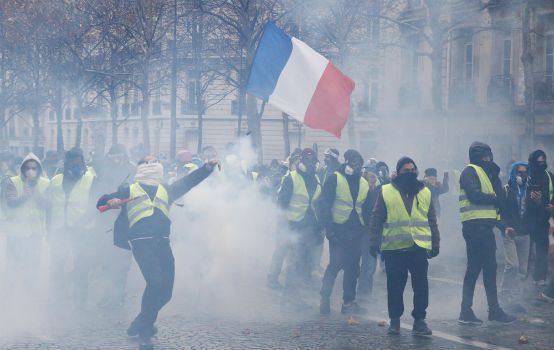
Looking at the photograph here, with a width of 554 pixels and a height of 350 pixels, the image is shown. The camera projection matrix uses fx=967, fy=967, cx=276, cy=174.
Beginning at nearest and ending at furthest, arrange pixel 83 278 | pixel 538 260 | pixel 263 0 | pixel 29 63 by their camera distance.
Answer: pixel 83 278 → pixel 538 260 → pixel 263 0 → pixel 29 63

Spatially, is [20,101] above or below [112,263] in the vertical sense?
above

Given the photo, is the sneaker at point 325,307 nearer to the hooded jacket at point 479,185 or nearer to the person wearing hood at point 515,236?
the hooded jacket at point 479,185

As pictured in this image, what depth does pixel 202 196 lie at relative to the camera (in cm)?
1215

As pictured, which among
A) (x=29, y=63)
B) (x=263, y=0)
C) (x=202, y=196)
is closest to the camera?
(x=202, y=196)

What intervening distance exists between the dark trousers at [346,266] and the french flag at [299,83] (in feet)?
5.37

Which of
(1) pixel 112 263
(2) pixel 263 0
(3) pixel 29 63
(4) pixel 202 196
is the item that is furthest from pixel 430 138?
(1) pixel 112 263

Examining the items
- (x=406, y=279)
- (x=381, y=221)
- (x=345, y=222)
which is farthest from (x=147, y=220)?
(x=345, y=222)

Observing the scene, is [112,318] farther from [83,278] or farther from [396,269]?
[396,269]

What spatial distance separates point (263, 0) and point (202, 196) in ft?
37.8

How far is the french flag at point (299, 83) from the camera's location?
1084cm

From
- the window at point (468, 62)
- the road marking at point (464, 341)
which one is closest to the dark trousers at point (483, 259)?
the road marking at point (464, 341)

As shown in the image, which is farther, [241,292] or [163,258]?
[241,292]

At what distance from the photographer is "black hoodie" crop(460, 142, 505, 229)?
9.02 metres

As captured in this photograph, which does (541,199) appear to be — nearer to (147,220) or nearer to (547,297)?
(547,297)
